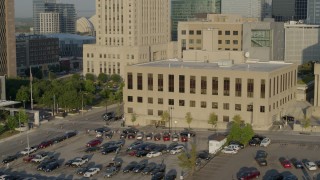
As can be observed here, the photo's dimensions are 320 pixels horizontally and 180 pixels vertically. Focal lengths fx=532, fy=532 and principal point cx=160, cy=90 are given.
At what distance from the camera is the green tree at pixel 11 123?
68000 millimetres

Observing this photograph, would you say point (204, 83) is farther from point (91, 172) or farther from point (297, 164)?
point (91, 172)

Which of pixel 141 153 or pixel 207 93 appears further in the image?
pixel 207 93

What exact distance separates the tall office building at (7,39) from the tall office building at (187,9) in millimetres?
89367

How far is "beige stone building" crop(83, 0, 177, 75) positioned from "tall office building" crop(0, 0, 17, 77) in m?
21.6

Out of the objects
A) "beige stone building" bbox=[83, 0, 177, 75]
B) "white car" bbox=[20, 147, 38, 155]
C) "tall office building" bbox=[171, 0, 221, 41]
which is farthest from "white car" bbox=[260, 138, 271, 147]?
"tall office building" bbox=[171, 0, 221, 41]

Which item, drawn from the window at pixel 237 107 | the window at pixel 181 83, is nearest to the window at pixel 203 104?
the window at pixel 181 83

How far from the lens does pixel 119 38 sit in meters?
124

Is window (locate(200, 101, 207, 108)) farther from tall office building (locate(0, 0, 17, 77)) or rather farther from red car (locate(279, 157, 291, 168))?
tall office building (locate(0, 0, 17, 77))

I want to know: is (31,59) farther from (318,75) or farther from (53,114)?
(318,75)

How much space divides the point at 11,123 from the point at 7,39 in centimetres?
4250

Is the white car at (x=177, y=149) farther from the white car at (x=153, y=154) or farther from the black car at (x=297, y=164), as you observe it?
the black car at (x=297, y=164)

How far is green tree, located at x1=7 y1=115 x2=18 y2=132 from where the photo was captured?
6800 cm

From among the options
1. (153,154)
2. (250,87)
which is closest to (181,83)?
(250,87)

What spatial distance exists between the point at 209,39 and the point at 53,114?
91.7 feet
